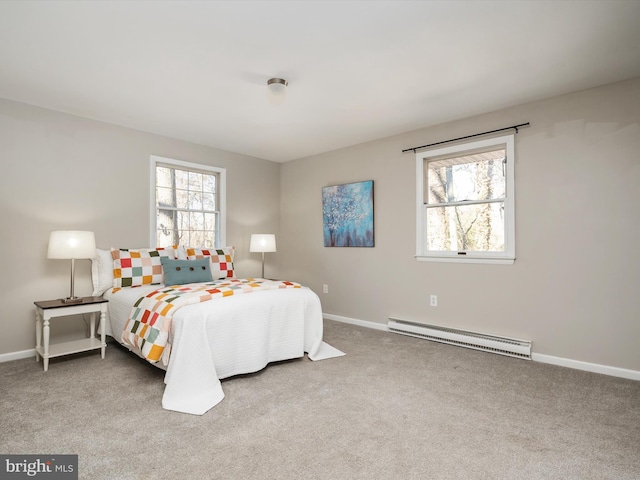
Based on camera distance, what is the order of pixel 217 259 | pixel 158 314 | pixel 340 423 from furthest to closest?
pixel 217 259
pixel 158 314
pixel 340 423

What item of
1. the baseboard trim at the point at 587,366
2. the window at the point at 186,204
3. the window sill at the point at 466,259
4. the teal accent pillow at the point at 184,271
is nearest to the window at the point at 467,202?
the window sill at the point at 466,259

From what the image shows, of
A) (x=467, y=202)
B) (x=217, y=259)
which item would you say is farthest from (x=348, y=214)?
(x=217, y=259)

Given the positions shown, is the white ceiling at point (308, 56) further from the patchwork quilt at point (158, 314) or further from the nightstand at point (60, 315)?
the nightstand at point (60, 315)

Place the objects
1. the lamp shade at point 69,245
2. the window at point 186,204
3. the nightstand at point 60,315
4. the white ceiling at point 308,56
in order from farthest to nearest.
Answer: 1. the window at point 186,204
2. the lamp shade at point 69,245
3. the nightstand at point 60,315
4. the white ceiling at point 308,56

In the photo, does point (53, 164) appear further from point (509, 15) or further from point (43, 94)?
point (509, 15)

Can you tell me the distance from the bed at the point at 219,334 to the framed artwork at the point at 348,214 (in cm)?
146

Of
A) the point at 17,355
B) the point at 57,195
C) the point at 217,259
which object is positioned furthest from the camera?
the point at 217,259

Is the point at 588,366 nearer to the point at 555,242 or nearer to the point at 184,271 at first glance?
the point at 555,242

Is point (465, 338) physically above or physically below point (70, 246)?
below

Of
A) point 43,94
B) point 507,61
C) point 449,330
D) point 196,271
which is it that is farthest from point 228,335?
point 507,61

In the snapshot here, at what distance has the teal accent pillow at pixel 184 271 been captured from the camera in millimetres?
3445

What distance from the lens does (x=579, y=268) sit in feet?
9.61

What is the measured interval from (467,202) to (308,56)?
Answer: 7.15 feet

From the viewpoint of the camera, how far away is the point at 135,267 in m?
3.53
